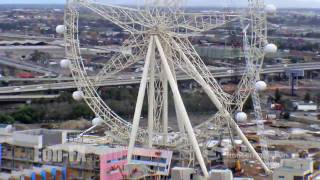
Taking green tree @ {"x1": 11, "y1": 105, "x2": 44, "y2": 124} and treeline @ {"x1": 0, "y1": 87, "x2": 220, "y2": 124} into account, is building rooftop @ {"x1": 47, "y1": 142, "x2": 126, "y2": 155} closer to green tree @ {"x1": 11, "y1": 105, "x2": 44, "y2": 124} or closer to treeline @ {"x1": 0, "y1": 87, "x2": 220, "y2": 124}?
treeline @ {"x1": 0, "y1": 87, "x2": 220, "y2": 124}

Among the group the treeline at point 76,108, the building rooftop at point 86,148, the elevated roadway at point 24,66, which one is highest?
the building rooftop at point 86,148

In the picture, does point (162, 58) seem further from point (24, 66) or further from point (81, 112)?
point (24, 66)

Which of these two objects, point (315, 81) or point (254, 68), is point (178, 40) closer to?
point (254, 68)

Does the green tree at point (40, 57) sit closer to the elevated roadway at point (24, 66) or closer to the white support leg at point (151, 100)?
the elevated roadway at point (24, 66)

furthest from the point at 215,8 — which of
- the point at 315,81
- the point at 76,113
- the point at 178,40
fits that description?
the point at 315,81

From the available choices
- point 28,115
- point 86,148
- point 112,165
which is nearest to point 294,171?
point 112,165

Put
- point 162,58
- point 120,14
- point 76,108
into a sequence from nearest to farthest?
1. point 162,58
2. point 120,14
3. point 76,108

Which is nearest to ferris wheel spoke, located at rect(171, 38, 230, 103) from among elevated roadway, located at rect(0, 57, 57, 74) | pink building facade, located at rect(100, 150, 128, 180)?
pink building facade, located at rect(100, 150, 128, 180)

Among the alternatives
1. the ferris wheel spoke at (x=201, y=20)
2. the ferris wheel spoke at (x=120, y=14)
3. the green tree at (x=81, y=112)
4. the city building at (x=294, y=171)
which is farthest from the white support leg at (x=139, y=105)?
the green tree at (x=81, y=112)
